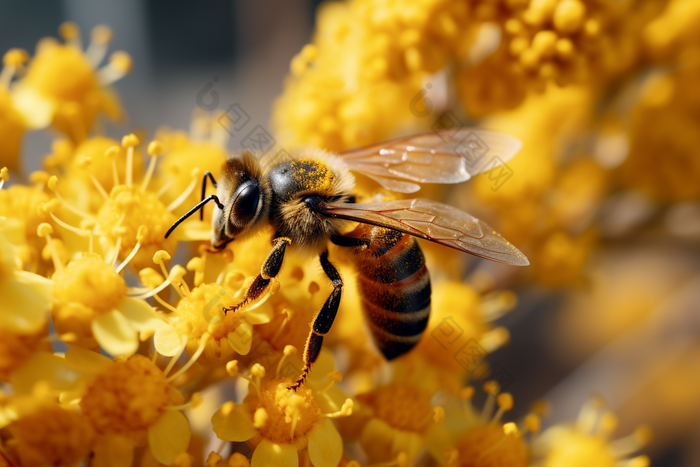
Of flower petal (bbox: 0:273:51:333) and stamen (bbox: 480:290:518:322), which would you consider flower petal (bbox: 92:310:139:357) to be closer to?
flower petal (bbox: 0:273:51:333)

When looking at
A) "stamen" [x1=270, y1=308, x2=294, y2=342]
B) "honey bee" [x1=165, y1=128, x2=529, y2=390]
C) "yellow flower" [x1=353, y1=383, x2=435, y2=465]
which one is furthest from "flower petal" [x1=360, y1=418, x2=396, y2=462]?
"stamen" [x1=270, y1=308, x2=294, y2=342]

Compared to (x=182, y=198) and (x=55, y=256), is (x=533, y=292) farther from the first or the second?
(x=55, y=256)

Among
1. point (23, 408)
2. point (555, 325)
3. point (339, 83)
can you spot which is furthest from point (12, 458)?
point (555, 325)

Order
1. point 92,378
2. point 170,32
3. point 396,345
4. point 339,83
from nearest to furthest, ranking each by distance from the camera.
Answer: point 92,378
point 396,345
point 339,83
point 170,32

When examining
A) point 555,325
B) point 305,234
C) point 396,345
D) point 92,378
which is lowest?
point 555,325

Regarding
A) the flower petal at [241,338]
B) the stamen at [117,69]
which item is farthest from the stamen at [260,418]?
the stamen at [117,69]

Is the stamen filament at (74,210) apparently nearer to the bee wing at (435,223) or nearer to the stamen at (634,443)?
the bee wing at (435,223)

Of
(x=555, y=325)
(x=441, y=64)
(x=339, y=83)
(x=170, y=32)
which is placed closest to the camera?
(x=441, y=64)

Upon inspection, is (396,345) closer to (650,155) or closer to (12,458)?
(12,458)
